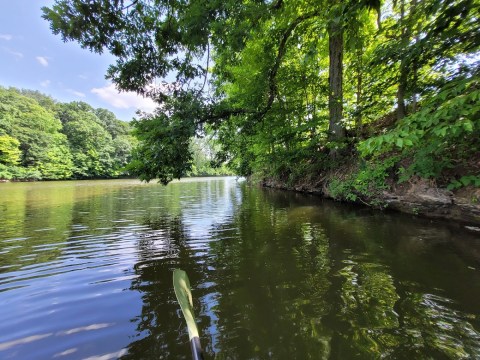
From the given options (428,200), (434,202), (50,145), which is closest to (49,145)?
(50,145)

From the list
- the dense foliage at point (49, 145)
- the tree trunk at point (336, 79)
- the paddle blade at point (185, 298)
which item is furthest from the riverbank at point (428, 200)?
the dense foliage at point (49, 145)

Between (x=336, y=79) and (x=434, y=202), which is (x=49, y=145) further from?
(x=434, y=202)

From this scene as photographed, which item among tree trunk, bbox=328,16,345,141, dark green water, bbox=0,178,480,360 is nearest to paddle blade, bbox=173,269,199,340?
dark green water, bbox=0,178,480,360

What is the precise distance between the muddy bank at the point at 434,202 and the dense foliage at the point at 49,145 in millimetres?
30936

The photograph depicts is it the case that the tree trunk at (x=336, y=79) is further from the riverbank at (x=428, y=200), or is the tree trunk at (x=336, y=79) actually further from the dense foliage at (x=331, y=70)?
the riverbank at (x=428, y=200)

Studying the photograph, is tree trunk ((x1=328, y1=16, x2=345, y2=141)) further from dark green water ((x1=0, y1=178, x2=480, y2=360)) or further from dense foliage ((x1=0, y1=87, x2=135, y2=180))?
dense foliage ((x1=0, y1=87, x2=135, y2=180))

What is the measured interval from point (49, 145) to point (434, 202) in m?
57.8

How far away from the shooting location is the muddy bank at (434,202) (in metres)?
5.95

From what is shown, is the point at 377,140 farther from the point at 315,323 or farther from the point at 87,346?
the point at 87,346

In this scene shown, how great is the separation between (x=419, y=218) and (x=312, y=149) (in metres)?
6.50

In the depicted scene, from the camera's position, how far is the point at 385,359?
2.02 m

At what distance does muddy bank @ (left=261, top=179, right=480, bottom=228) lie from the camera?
595cm

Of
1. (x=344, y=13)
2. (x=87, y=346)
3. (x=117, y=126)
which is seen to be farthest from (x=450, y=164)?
(x=117, y=126)

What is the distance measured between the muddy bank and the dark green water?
1.80 feet
